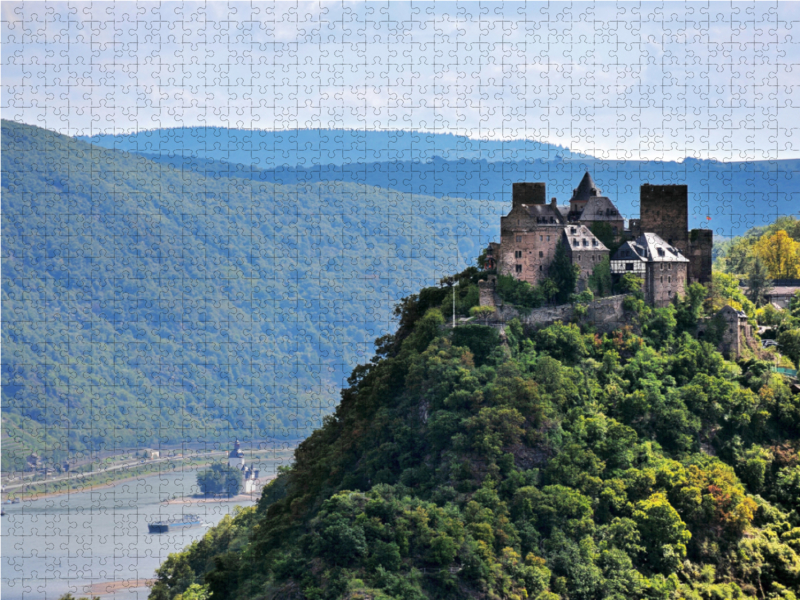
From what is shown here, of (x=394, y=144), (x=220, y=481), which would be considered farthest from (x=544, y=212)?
(x=220, y=481)

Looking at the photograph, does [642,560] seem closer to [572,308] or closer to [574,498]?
[574,498]

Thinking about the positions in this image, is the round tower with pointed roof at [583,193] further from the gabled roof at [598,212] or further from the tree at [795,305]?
the tree at [795,305]

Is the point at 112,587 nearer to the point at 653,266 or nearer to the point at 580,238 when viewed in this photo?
the point at 580,238

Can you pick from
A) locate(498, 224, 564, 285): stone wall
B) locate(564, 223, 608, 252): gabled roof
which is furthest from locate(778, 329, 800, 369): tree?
locate(498, 224, 564, 285): stone wall

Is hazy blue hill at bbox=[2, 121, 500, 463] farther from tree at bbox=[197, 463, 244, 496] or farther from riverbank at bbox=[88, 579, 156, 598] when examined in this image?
riverbank at bbox=[88, 579, 156, 598]

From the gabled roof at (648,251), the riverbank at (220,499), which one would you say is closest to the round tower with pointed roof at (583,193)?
the gabled roof at (648,251)

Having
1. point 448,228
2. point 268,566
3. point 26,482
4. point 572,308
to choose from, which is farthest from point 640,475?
point 26,482

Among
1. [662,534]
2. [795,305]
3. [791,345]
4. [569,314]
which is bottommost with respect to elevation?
[662,534]
